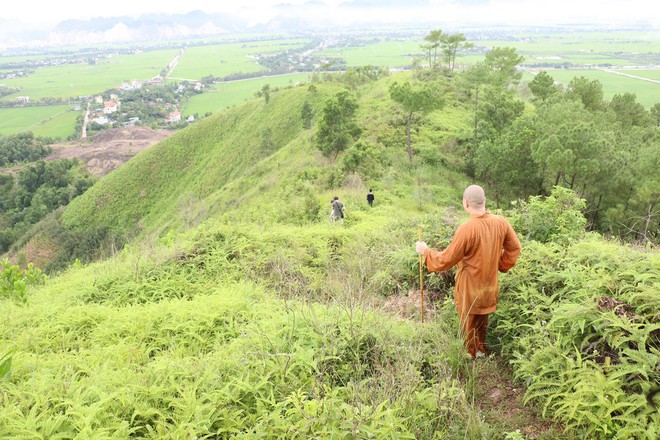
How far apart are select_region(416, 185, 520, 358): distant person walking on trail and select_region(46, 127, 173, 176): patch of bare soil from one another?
282ft

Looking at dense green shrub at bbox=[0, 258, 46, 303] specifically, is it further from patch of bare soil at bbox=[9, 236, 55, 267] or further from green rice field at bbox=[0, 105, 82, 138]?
green rice field at bbox=[0, 105, 82, 138]

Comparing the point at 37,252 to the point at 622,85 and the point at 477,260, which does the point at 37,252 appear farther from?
the point at 622,85

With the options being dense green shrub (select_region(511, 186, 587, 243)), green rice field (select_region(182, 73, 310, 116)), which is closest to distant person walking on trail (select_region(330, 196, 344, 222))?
dense green shrub (select_region(511, 186, 587, 243))

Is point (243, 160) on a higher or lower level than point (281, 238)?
lower

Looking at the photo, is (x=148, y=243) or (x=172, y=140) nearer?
(x=148, y=243)

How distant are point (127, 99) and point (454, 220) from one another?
Answer: 151m

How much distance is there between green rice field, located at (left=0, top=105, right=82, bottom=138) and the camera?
359 feet

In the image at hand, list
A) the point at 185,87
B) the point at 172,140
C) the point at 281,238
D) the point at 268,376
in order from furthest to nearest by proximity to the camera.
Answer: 1. the point at 185,87
2. the point at 172,140
3. the point at 281,238
4. the point at 268,376

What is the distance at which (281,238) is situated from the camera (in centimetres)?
795

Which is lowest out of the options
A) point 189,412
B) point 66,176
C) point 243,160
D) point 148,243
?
point 66,176

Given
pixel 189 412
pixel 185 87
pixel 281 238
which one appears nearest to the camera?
pixel 189 412

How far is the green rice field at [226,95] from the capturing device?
120 metres

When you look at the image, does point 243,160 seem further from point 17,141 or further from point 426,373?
point 17,141

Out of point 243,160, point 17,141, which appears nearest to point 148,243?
point 243,160
